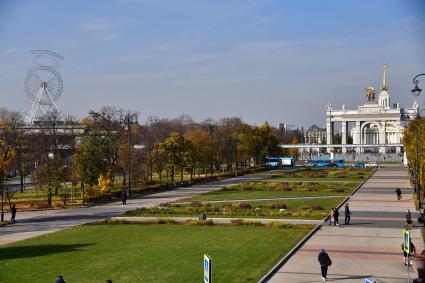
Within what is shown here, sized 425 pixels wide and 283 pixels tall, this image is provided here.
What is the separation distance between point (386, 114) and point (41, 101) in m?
111

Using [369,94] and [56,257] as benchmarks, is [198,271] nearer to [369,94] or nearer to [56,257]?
[56,257]

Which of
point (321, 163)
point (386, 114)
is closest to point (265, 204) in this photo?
point (321, 163)

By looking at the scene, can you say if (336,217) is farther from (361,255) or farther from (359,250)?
(361,255)

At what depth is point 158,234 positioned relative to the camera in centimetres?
3014

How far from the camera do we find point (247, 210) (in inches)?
1565

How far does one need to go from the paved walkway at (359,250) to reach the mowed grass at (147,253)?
1122mm

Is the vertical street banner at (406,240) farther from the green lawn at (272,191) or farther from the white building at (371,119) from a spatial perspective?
the white building at (371,119)

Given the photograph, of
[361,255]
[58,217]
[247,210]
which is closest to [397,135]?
[247,210]

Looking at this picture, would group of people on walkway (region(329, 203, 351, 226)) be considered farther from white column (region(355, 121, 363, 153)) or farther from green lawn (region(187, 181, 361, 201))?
white column (region(355, 121, 363, 153))

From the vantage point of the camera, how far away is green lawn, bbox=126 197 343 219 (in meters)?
37.3

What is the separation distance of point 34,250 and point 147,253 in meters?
6.02

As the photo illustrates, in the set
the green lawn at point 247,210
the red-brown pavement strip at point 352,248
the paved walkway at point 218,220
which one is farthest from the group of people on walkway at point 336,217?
the red-brown pavement strip at point 352,248

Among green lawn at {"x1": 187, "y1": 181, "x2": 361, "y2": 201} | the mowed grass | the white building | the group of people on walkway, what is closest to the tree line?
green lawn at {"x1": 187, "y1": 181, "x2": 361, "y2": 201}

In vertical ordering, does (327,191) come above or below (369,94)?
below
